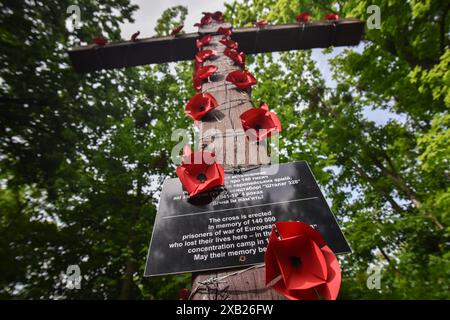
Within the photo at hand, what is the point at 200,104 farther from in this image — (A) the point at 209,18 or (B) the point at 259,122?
(A) the point at 209,18

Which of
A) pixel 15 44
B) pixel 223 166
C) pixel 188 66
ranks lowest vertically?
pixel 223 166

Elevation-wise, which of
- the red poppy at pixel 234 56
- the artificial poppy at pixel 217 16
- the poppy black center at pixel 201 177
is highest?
the artificial poppy at pixel 217 16

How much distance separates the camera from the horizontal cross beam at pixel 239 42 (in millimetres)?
4570

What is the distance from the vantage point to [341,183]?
45.5 ft

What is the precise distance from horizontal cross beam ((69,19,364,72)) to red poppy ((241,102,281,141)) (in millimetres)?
2786

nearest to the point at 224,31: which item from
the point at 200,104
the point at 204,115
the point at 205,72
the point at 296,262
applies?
the point at 205,72

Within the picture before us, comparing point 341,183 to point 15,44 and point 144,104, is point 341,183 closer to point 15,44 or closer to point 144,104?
point 144,104

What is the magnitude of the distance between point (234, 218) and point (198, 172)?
551 mm

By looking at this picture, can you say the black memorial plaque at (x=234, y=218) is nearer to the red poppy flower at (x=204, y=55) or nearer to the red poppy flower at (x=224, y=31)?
the red poppy flower at (x=204, y=55)

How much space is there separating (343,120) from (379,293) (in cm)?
874

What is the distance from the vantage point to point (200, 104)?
3.05 metres

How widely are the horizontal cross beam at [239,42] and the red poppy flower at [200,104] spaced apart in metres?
2.26

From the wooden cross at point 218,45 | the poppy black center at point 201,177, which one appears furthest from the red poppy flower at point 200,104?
the poppy black center at point 201,177

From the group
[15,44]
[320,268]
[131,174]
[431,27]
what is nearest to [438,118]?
[431,27]
